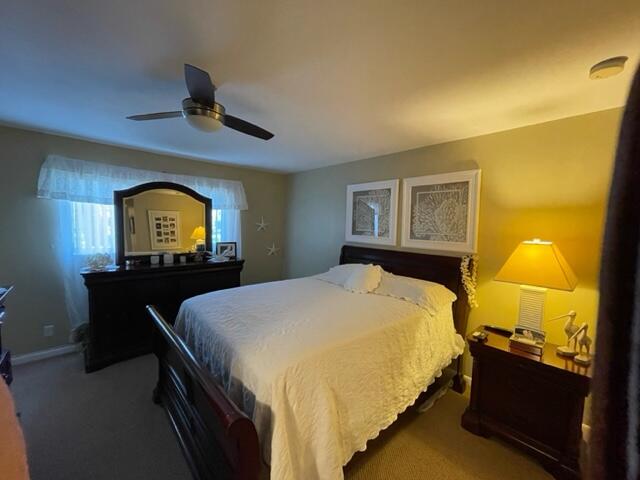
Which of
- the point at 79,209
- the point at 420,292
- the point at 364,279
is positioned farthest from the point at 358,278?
the point at 79,209

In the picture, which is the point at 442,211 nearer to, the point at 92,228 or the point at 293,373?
the point at 293,373

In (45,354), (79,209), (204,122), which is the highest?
(204,122)

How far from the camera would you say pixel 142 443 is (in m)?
1.90

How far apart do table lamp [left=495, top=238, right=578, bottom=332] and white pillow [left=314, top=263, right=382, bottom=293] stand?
112 cm

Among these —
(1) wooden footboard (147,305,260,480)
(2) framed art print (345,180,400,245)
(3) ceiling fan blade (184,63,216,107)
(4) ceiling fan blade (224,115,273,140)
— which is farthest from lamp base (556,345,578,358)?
(3) ceiling fan blade (184,63,216,107)

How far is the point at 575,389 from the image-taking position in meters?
1.67

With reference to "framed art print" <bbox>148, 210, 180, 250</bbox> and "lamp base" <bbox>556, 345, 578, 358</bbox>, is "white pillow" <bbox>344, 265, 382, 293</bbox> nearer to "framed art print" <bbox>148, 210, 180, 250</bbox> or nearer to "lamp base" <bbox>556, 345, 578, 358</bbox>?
"lamp base" <bbox>556, 345, 578, 358</bbox>

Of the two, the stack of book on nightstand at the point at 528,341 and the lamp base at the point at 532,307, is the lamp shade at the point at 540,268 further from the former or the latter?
the stack of book on nightstand at the point at 528,341

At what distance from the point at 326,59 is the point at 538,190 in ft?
6.69

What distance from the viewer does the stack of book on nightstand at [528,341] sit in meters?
1.91

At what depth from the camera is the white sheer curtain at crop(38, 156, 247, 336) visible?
2.82 metres

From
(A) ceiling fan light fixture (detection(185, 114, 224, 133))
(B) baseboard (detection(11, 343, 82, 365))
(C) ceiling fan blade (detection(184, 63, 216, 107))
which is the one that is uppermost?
(C) ceiling fan blade (detection(184, 63, 216, 107))

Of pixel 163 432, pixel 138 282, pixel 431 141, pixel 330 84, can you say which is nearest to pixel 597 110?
pixel 431 141

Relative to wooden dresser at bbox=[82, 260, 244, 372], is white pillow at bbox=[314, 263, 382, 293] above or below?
above
